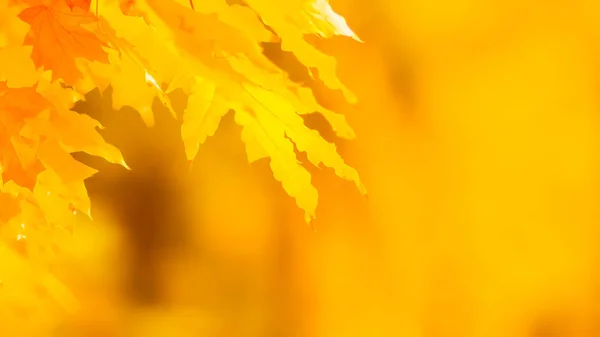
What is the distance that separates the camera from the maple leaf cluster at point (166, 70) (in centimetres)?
A: 78

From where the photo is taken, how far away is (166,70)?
83cm

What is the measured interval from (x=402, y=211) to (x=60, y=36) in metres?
0.98

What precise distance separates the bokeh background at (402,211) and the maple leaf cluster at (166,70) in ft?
2.16

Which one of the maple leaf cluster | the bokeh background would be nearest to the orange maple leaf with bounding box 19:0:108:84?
the maple leaf cluster

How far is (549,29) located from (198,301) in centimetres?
103

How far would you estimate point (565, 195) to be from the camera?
1.55 m

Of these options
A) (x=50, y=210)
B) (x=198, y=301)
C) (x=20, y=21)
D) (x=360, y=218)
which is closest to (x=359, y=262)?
(x=360, y=218)

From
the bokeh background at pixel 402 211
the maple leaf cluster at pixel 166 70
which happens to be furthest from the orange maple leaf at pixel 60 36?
the bokeh background at pixel 402 211

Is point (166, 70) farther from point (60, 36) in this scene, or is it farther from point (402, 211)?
point (402, 211)

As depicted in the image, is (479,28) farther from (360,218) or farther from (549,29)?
(360,218)

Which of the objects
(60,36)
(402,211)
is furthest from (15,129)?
(402,211)

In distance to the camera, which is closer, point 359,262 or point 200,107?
point 200,107

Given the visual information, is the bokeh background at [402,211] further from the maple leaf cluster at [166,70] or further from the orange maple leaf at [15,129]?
the orange maple leaf at [15,129]

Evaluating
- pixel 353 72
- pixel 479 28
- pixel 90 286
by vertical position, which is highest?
pixel 479 28
